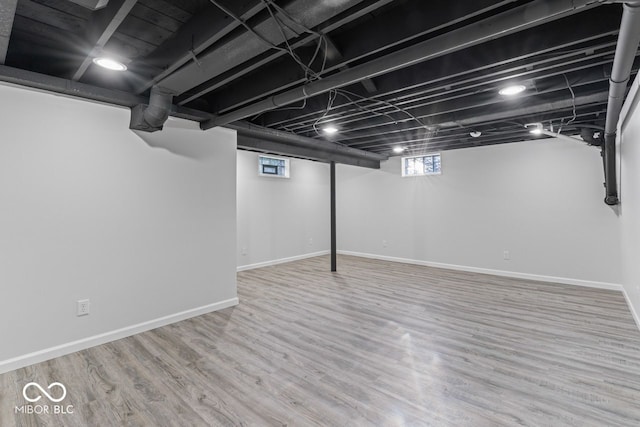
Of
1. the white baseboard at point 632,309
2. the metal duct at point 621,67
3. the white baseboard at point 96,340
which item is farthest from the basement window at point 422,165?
the white baseboard at point 96,340

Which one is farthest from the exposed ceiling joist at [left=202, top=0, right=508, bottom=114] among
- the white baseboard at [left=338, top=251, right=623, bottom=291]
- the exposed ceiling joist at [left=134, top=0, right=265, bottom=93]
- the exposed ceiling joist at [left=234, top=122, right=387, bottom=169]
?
the white baseboard at [left=338, top=251, right=623, bottom=291]

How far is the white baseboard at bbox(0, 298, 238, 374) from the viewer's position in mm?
2430

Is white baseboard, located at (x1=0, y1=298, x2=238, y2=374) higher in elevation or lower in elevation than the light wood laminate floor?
higher

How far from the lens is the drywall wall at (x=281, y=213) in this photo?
6.03 metres

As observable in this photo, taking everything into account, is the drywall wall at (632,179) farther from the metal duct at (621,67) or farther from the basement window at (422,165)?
the basement window at (422,165)

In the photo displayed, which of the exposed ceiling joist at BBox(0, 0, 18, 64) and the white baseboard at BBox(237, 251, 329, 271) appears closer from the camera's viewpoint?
→ the exposed ceiling joist at BBox(0, 0, 18, 64)

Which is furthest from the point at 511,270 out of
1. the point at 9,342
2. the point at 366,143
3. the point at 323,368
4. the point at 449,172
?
the point at 9,342

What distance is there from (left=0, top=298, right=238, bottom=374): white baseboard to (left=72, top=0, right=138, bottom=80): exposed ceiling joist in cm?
240

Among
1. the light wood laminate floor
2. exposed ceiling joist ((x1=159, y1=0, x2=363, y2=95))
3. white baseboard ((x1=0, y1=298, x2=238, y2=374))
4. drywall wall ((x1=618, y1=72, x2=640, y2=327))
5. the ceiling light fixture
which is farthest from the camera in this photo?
the ceiling light fixture

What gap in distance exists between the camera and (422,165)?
21.5 ft

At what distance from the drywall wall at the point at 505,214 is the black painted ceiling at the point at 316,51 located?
156cm

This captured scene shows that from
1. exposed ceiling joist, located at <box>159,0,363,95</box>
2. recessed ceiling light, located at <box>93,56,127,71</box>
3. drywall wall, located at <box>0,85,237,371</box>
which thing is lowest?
drywall wall, located at <box>0,85,237,371</box>

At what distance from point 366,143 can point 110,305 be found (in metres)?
4.56

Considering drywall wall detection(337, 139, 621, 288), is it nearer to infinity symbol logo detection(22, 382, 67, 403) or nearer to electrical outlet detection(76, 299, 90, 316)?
electrical outlet detection(76, 299, 90, 316)
